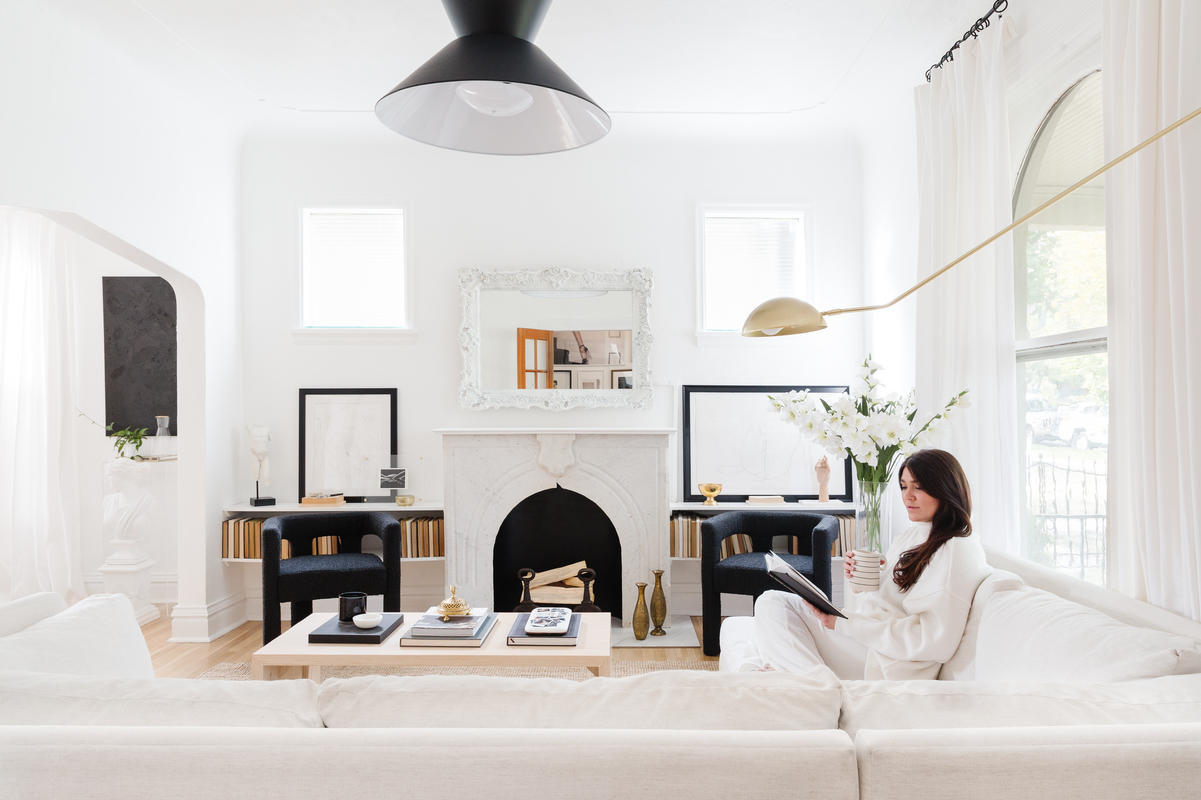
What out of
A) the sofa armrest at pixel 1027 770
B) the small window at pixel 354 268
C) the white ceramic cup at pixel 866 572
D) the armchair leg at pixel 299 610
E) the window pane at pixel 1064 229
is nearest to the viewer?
the sofa armrest at pixel 1027 770

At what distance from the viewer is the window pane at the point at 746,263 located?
4930mm

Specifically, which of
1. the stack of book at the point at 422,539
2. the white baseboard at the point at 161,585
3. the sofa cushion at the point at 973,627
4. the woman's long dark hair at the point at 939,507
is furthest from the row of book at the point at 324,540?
the sofa cushion at the point at 973,627

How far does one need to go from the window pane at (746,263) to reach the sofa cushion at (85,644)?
3.68 m

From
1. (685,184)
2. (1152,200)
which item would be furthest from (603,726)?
(685,184)

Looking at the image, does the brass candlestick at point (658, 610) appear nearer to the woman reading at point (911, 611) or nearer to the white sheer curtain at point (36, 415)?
the woman reading at point (911, 611)

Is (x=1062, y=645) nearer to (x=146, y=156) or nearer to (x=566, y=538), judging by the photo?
(x=566, y=538)

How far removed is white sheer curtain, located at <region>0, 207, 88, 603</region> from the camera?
184 inches

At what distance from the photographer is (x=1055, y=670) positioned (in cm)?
175

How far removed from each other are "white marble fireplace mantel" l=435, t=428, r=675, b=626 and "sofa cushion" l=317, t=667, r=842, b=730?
314 cm

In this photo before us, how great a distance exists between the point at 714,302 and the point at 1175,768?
3965mm

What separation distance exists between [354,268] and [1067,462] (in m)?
4.13

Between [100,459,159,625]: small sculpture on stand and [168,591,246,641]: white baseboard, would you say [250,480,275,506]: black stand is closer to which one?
[168,591,246,641]: white baseboard

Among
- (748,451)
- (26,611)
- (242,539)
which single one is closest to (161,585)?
(242,539)

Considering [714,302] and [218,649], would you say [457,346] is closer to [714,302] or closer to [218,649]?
[714,302]
